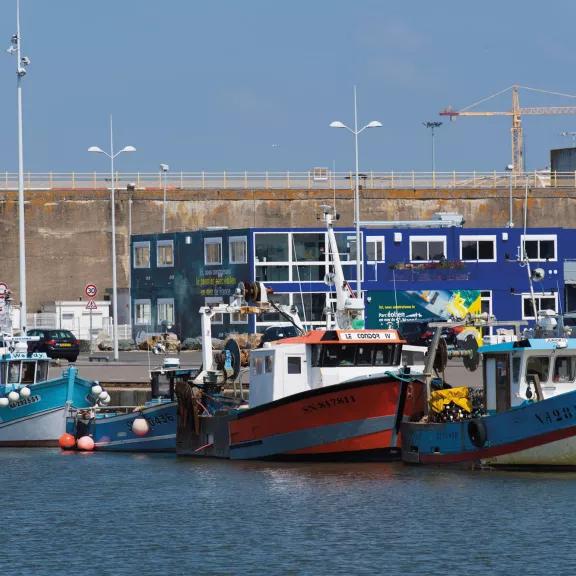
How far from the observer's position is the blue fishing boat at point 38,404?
45.2m

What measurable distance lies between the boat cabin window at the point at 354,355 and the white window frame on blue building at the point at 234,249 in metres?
43.3

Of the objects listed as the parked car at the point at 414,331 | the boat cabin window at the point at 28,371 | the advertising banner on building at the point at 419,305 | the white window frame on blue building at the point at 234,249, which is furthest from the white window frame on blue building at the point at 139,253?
the boat cabin window at the point at 28,371

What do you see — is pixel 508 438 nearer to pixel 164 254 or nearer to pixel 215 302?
pixel 215 302

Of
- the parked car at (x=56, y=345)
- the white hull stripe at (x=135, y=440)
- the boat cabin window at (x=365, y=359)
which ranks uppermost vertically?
the parked car at (x=56, y=345)

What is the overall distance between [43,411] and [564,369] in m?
16.5

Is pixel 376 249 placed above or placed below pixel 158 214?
below

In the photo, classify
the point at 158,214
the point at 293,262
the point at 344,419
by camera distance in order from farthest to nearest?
the point at 158,214, the point at 293,262, the point at 344,419

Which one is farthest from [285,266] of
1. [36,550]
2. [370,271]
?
[36,550]

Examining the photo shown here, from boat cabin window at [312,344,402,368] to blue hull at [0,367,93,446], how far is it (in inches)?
392

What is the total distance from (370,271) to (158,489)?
45.1 metres

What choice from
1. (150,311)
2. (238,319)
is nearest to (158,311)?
(150,311)

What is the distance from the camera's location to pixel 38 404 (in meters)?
45.3

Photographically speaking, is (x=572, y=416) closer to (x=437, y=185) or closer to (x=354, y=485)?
(x=354, y=485)

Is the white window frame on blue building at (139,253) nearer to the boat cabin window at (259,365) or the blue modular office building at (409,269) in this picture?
the blue modular office building at (409,269)
